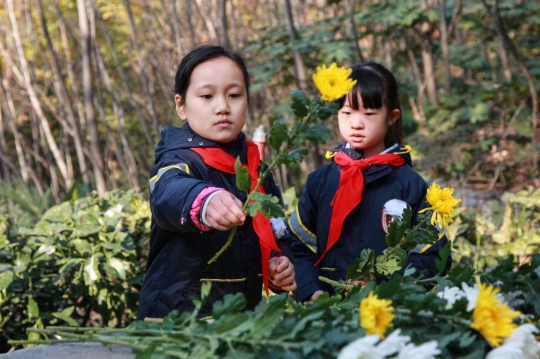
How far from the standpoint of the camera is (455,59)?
909cm

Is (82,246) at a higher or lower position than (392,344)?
lower

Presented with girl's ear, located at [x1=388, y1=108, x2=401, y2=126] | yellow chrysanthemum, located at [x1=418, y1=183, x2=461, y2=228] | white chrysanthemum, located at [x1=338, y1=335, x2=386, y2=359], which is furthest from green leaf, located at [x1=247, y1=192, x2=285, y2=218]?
girl's ear, located at [x1=388, y1=108, x2=401, y2=126]

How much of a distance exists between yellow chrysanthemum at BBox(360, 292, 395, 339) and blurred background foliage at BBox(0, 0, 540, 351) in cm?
242

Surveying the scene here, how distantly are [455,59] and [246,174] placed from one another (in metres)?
7.96

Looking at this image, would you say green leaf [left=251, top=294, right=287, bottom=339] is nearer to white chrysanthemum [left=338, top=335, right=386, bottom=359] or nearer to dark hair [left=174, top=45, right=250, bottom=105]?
white chrysanthemum [left=338, top=335, right=386, bottom=359]

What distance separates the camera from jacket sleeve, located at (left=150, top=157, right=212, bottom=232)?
189cm

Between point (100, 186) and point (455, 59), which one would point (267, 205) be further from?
point (455, 59)

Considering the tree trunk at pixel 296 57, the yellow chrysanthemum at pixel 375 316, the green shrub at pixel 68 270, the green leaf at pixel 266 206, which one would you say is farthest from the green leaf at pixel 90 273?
the tree trunk at pixel 296 57

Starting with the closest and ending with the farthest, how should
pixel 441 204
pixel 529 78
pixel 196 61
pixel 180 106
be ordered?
pixel 441 204 → pixel 196 61 → pixel 180 106 → pixel 529 78

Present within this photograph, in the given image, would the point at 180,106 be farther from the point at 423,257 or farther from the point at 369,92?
the point at 423,257

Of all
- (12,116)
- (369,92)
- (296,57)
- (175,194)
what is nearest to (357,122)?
(369,92)

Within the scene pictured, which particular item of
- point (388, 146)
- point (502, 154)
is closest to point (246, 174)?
point (388, 146)

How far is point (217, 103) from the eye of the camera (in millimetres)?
2312

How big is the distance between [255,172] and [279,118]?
4.96 metres
